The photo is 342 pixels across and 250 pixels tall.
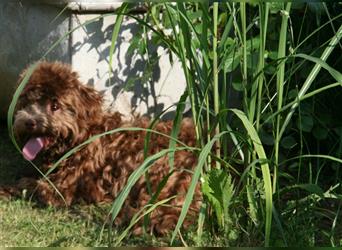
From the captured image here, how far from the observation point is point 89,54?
13.4 ft

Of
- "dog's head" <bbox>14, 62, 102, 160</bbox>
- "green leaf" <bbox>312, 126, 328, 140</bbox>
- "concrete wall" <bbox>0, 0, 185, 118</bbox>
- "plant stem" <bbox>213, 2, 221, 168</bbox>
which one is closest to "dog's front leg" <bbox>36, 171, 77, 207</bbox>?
"dog's head" <bbox>14, 62, 102, 160</bbox>

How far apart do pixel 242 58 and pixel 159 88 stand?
141 centimetres

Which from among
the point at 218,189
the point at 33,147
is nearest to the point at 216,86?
the point at 218,189

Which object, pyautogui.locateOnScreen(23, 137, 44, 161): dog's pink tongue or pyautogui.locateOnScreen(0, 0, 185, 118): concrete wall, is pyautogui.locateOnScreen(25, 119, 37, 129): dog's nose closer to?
pyautogui.locateOnScreen(23, 137, 44, 161): dog's pink tongue

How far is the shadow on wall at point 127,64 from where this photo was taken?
409 cm

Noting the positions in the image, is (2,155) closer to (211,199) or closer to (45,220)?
(45,220)

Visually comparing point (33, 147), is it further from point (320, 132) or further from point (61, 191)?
point (320, 132)

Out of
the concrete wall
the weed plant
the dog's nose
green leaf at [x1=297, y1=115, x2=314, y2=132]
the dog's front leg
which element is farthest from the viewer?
the concrete wall

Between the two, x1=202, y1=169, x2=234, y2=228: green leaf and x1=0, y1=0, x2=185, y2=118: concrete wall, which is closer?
x1=202, y1=169, x2=234, y2=228: green leaf

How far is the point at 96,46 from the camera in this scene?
4.11 m

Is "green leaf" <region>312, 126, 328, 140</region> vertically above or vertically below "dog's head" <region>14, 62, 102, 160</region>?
below

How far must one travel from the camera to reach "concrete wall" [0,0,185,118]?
4.07 meters

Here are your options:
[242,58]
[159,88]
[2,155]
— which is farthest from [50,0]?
[242,58]

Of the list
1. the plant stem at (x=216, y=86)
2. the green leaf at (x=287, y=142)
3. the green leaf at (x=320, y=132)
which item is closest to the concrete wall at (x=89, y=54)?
the green leaf at (x=287, y=142)
